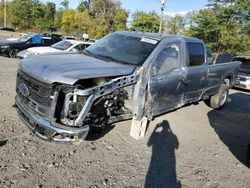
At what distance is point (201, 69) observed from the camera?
6.82 meters

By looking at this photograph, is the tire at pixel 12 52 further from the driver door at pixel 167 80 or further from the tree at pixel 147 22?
the tree at pixel 147 22

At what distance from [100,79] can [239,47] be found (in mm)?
28379

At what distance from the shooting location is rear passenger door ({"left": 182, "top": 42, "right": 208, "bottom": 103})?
6309mm

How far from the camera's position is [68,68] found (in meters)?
4.22

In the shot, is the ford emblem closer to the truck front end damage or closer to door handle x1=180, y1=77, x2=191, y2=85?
the truck front end damage

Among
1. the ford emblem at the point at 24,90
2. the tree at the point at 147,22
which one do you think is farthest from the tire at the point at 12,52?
the tree at the point at 147,22

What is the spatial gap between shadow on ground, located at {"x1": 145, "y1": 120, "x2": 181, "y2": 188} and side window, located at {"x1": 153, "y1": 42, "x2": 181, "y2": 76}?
1.32 m

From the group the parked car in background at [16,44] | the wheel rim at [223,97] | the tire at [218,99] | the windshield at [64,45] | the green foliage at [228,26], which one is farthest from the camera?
the green foliage at [228,26]

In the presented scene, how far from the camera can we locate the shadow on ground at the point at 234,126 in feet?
18.9

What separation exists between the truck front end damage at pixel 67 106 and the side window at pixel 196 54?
2.39m

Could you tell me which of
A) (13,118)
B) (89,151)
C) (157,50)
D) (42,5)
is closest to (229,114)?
(157,50)

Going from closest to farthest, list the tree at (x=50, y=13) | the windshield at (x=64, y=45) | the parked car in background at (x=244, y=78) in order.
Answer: the parked car in background at (x=244, y=78) < the windshield at (x=64, y=45) < the tree at (x=50, y=13)

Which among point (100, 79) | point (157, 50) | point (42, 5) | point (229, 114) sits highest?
point (42, 5)

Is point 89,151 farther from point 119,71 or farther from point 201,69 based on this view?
point 201,69
